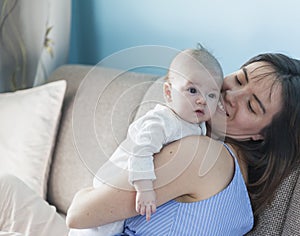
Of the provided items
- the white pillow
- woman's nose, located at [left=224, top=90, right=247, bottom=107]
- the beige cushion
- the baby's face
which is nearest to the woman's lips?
the baby's face

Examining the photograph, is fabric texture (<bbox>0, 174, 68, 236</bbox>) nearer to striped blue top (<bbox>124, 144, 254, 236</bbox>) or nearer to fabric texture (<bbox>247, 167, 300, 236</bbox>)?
striped blue top (<bbox>124, 144, 254, 236</bbox>)

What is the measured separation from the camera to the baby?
1187 mm

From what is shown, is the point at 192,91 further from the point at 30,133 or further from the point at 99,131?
the point at 30,133

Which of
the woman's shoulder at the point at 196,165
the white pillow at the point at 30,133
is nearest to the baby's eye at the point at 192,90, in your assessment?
the woman's shoulder at the point at 196,165

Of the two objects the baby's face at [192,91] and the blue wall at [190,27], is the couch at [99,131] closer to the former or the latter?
the baby's face at [192,91]

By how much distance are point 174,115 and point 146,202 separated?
184mm

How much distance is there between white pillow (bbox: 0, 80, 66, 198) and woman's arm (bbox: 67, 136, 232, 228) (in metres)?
0.75

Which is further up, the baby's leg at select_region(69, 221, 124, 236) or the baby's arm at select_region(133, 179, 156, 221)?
the baby's arm at select_region(133, 179, 156, 221)

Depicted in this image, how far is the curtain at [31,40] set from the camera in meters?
2.32

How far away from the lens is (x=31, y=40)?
236 cm

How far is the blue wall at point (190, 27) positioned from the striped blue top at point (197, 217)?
64 centimetres

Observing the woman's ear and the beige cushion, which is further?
the beige cushion

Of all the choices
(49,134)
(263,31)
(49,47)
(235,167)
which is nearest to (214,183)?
(235,167)

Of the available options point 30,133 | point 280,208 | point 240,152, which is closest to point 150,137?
point 240,152
